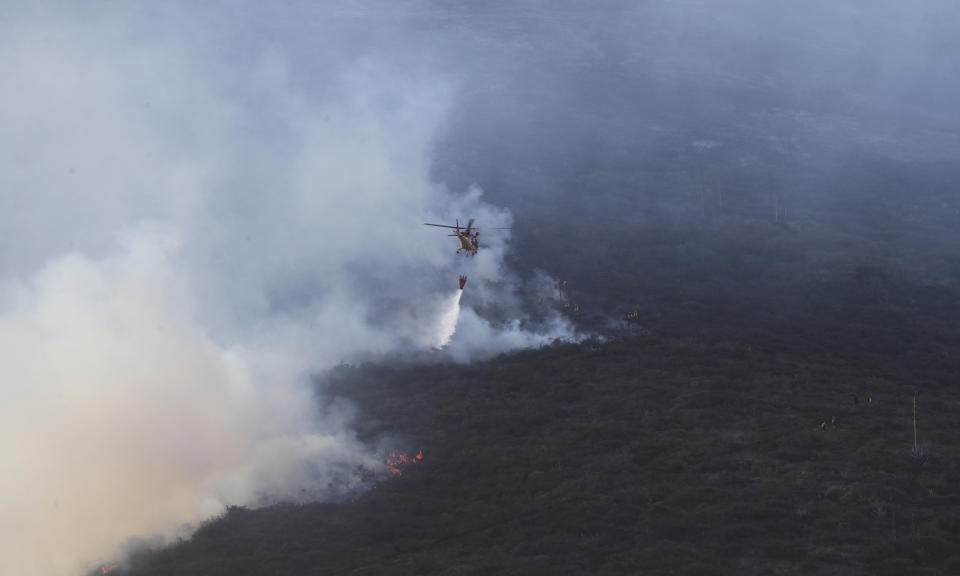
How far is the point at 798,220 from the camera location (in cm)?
12025

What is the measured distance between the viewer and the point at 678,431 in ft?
209

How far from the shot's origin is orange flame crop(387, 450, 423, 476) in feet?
200

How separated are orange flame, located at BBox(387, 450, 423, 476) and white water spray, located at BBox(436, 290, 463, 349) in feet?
80.5

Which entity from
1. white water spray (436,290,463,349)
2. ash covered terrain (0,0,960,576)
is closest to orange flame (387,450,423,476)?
ash covered terrain (0,0,960,576)

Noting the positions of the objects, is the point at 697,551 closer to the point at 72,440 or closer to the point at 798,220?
the point at 72,440

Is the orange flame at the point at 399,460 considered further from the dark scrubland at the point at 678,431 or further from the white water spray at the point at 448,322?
the white water spray at the point at 448,322

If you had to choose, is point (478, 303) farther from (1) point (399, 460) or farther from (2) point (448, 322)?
(1) point (399, 460)

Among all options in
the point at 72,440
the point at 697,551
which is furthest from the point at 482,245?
the point at 697,551

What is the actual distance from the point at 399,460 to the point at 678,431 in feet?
67.1

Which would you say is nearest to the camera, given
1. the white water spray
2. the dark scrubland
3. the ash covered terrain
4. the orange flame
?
the dark scrubland

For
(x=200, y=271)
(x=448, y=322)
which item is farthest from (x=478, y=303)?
(x=200, y=271)

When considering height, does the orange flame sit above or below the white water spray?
below

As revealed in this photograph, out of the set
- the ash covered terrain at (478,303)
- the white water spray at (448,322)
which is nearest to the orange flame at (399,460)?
the ash covered terrain at (478,303)

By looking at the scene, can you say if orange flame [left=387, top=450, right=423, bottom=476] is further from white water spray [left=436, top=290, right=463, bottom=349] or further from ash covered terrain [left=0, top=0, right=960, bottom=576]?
white water spray [left=436, top=290, right=463, bottom=349]
